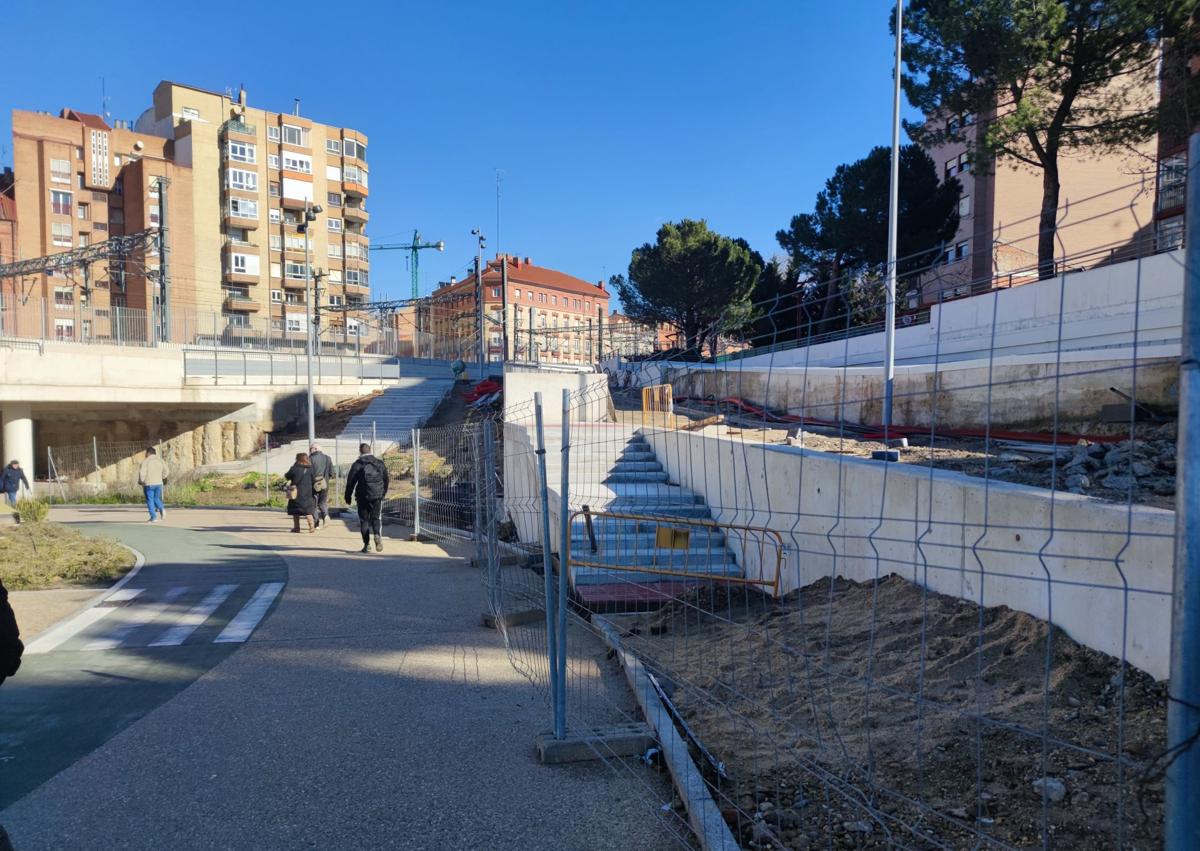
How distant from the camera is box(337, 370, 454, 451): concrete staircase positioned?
104 feet

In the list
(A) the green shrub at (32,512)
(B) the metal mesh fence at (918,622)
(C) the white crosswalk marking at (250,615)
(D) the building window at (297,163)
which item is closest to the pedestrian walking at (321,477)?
(A) the green shrub at (32,512)

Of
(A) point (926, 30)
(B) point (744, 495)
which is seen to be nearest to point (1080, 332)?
(B) point (744, 495)

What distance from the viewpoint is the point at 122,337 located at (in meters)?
33.0

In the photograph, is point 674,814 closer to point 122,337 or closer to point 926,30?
point 926,30

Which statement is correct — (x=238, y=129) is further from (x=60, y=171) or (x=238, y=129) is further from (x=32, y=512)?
(x=32, y=512)

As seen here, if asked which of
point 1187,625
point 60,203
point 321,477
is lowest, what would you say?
point 321,477

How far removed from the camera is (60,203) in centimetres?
6506

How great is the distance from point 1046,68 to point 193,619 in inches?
940

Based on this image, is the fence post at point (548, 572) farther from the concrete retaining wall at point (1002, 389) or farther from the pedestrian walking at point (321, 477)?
the pedestrian walking at point (321, 477)

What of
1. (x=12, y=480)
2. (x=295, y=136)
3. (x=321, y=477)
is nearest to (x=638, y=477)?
(x=321, y=477)

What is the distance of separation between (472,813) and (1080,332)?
10696mm

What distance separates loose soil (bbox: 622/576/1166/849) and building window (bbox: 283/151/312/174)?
72761 mm

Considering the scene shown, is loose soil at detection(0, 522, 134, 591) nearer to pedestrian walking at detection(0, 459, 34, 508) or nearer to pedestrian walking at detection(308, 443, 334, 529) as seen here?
pedestrian walking at detection(308, 443, 334, 529)

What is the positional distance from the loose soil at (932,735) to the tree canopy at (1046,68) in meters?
20.3
